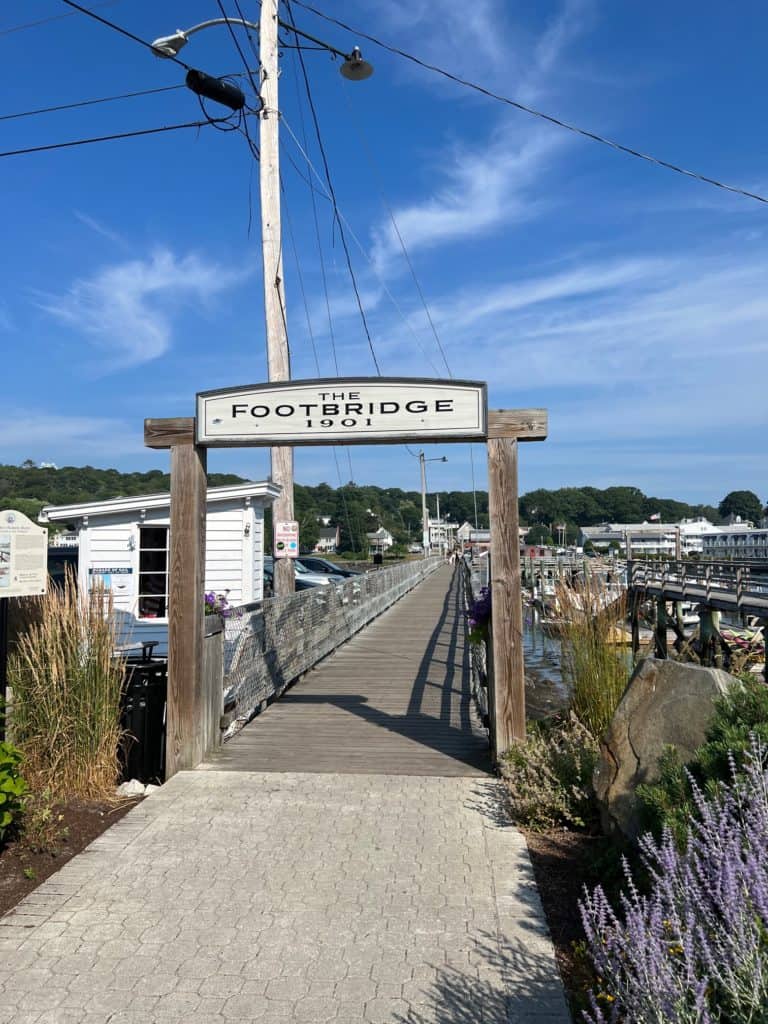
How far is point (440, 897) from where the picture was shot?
4.12 metres

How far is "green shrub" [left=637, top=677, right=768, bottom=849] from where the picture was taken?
3.37 m

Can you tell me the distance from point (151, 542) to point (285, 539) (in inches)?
161

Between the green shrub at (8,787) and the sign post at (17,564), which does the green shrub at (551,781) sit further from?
the sign post at (17,564)

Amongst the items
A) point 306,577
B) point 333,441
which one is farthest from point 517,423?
point 306,577

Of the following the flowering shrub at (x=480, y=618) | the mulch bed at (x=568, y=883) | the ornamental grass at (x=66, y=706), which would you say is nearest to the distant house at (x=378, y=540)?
the flowering shrub at (x=480, y=618)

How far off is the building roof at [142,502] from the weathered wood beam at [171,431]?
7.95m

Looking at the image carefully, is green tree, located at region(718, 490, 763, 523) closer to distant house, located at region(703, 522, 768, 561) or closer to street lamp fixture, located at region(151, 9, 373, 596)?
distant house, located at region(703, 522, 768, 561)

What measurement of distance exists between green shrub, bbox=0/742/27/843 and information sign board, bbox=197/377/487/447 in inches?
110

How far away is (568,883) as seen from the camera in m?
4.34

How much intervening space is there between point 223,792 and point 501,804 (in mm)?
1961

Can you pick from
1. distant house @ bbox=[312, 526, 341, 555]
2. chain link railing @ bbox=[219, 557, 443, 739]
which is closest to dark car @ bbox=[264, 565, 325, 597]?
chain link railing @ bbox=[219, 557, 443, 739]

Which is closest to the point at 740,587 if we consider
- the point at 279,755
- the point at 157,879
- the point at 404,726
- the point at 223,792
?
the point at 404,726

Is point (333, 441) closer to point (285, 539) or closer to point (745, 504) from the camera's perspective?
point (285, 539)

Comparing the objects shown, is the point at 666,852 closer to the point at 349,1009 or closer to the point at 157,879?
the point at 349,1009
